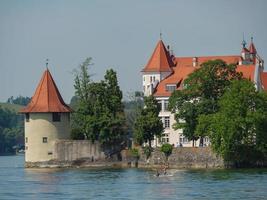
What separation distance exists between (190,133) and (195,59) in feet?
91.8

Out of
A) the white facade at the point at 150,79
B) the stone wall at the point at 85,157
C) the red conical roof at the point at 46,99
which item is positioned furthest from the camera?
the white facade at the point at 150,79

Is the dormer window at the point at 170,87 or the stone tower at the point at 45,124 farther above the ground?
the dormer window at the point at 170,87

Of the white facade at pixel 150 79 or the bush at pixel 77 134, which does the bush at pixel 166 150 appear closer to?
the bush at pixel 77 134

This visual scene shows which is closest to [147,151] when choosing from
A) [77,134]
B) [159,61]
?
[77,134]

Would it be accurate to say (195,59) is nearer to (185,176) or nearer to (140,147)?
(140,147)

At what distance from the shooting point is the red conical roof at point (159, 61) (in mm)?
131250

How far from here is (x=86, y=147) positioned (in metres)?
112

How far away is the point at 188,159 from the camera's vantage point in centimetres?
10600

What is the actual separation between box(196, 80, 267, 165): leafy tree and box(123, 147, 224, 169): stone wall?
2.13 meters

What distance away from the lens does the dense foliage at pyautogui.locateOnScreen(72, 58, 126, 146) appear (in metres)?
111

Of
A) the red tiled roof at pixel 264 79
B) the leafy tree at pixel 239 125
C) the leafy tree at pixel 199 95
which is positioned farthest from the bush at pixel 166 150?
the red tiled roof at pixel 264 79

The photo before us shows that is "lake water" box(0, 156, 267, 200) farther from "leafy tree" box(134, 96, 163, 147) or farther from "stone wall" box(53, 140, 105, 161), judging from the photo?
"stone wall" box(53, 140, 105, 161)

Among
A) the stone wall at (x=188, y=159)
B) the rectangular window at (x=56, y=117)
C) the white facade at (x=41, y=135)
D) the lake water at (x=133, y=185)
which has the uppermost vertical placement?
the rectangular window at (x=56, y=117)

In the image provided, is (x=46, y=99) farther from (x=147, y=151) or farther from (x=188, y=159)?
(x=188, y=159)
